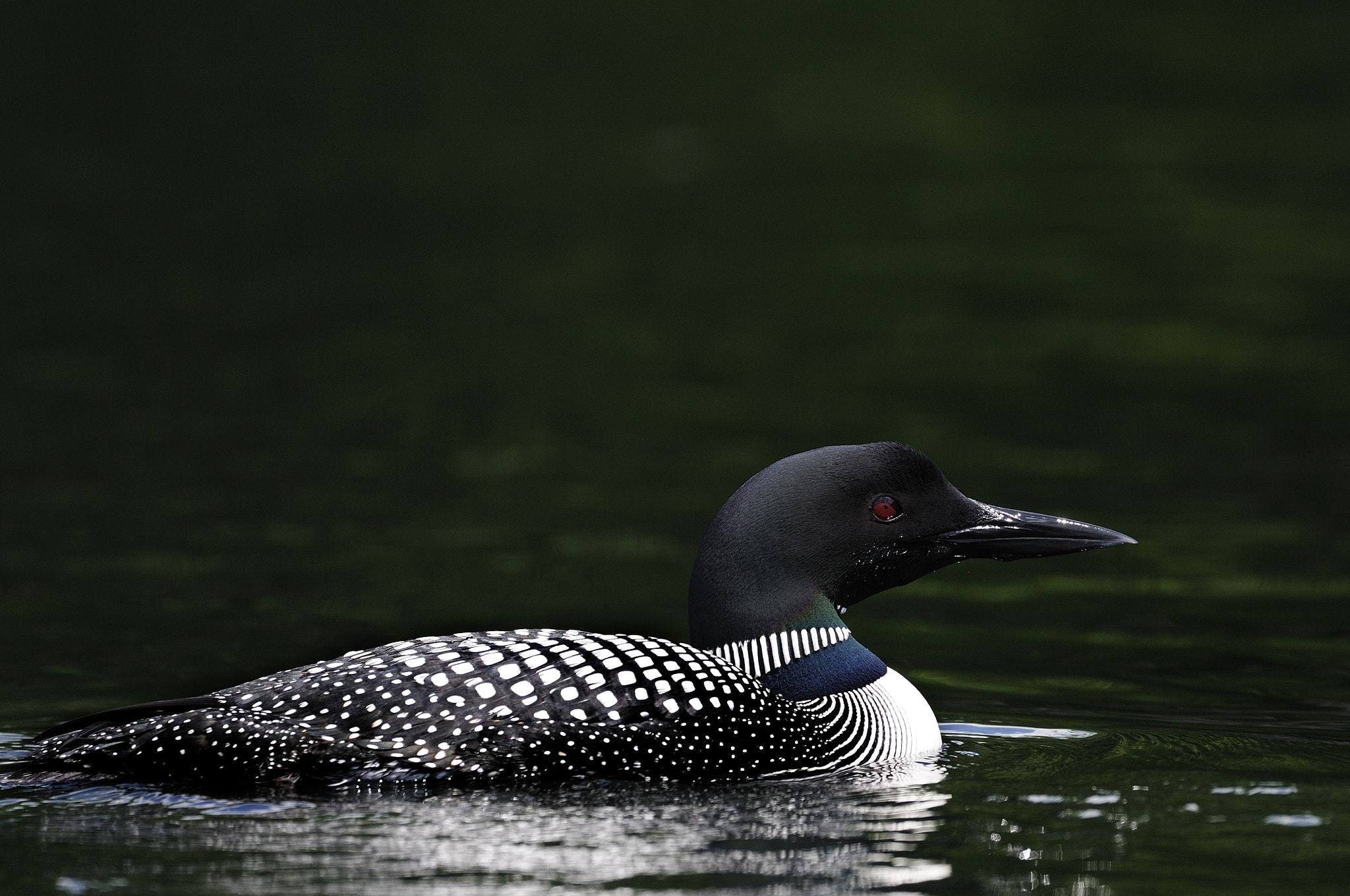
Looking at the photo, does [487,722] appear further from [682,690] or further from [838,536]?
[838,536]

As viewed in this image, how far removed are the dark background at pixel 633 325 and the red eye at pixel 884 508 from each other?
1164 millimetres

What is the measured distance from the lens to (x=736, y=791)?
4750mm

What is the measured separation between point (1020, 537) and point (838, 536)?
0.56 m

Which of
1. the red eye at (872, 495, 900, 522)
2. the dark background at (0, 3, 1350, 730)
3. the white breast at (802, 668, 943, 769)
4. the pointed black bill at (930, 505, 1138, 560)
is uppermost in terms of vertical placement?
the dark background at (0, 3, 1350, 730)

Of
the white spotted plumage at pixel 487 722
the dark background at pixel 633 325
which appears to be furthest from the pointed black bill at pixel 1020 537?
the dark background at pixel 633 325

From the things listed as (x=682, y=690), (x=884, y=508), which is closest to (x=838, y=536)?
(x=884, y=508)

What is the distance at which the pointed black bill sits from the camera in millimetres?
5387

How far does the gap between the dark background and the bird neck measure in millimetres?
1144

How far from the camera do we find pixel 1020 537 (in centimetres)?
542

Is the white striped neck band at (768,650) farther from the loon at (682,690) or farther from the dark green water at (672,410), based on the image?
the dark green water at (672,410)

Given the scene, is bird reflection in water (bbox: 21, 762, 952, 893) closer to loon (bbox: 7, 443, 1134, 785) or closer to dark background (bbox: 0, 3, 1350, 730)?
loon (bbox: 7, 443, 1134, 785)

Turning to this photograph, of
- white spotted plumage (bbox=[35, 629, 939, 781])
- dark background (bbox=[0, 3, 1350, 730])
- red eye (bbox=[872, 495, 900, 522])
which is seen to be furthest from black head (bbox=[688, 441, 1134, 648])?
dark background (bbox=[0, 3, 1350, 730])

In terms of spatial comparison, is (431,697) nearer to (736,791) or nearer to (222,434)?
(736,791)

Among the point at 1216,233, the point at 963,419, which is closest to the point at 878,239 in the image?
the point at 1216,233
